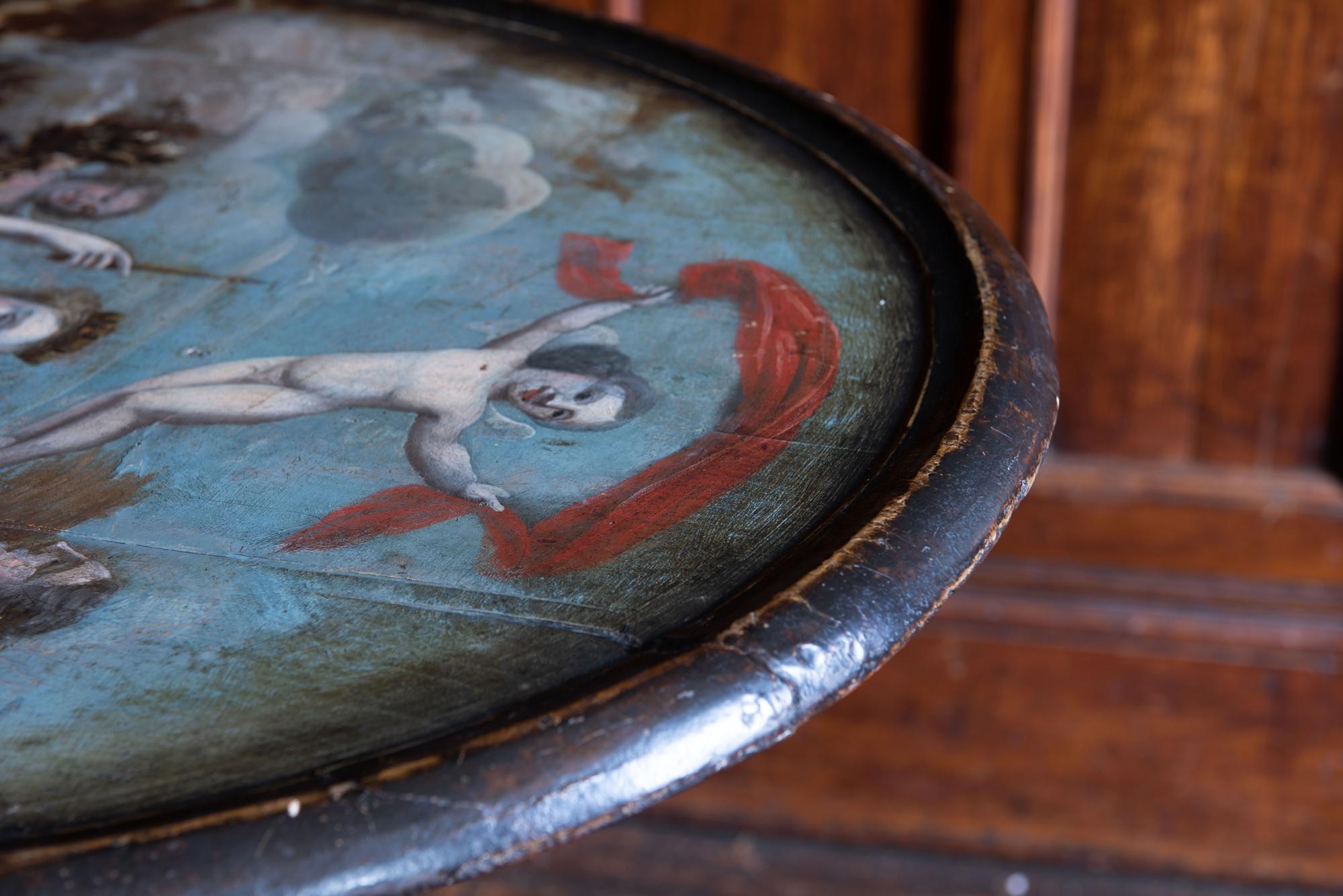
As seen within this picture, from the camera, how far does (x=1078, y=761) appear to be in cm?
232

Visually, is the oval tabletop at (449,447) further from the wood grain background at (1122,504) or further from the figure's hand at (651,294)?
the wood grain background at (1122,504)

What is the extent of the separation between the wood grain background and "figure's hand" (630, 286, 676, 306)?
4.34ft

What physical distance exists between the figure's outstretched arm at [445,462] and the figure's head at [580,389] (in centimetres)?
5

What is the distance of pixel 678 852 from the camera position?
2.53m

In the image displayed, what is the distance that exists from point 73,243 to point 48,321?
0.12 metres

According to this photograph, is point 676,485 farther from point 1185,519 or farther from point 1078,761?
point 1078,761

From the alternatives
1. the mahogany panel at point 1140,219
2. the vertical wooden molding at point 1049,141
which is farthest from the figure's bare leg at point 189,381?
the mahogany panel at point 1140,219

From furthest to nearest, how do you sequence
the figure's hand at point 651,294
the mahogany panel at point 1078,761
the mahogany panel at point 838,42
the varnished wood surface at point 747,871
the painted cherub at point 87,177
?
the varnished wood surface at point 747,871 → the mahogany panel at point 1078,761 → the mahogany panel at point 838,42 → the painted cherub at point 87,177 → the figure's hand at point 651,294

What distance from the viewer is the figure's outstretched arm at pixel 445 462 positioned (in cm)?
68

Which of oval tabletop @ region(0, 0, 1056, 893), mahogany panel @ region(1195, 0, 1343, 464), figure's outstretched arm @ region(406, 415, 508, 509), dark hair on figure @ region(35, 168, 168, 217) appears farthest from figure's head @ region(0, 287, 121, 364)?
mahogany panel @ region(1195, 0, 1343, 464)

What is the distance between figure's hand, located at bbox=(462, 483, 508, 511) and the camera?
2.18ft

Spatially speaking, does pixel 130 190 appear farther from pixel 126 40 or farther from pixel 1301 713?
pixel 1301 713

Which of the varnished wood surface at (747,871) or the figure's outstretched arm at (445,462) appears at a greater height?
the figure's outstretched arm at (445,462)

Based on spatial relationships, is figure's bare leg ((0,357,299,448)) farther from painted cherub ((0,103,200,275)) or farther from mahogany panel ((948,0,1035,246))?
mahogany panel ((948,0,1035,246))
